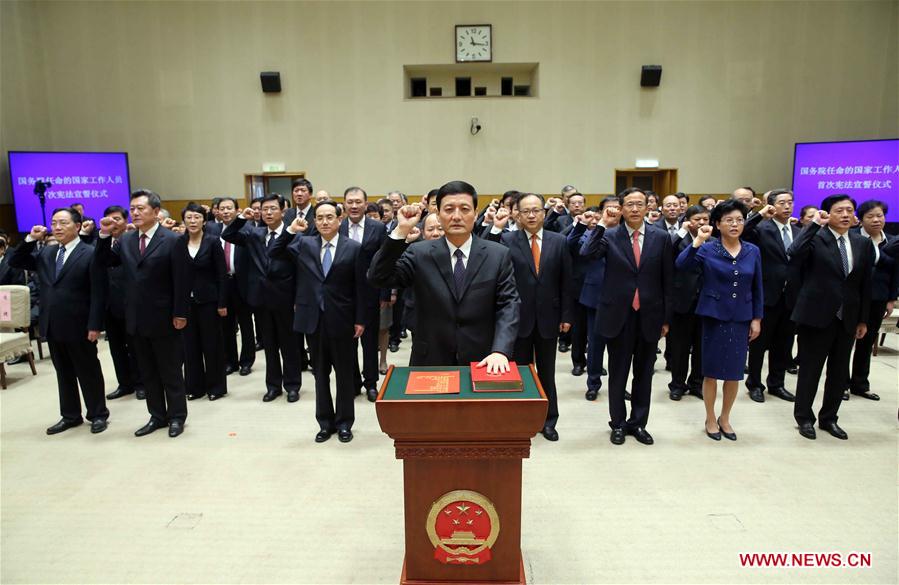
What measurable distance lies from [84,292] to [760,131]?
10542 millimetres

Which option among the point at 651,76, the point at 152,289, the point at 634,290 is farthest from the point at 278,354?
the point at 651,76

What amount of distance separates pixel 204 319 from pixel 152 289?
0.89 meters

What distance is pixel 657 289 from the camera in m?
3.23

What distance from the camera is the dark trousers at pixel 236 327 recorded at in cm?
492

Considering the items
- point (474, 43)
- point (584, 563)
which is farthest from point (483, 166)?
point (584, 563)

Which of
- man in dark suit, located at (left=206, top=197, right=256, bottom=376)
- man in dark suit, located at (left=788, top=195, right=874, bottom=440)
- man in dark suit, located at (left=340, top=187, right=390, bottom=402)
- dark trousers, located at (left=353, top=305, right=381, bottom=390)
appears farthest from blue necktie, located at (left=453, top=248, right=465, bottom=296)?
man in dark suit, located at (left=206, top=197, right=256, bottom=376)

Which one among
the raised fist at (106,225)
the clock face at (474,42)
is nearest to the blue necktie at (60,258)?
the raised fist at (106,225)

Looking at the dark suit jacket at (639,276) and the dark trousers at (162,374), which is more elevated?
the dark suit jacket at (639,276)

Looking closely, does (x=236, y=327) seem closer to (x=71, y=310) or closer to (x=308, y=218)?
(x=308, y=218)

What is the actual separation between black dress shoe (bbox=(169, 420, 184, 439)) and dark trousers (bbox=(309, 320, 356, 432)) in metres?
1.00

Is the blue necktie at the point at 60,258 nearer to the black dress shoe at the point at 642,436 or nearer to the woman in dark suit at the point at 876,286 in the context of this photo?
the black dress shoe at the point at 642,436

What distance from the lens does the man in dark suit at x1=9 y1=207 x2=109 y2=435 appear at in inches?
138

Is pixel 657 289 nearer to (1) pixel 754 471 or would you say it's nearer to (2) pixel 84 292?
(1) pixel 754 471

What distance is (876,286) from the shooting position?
4.10 meters
